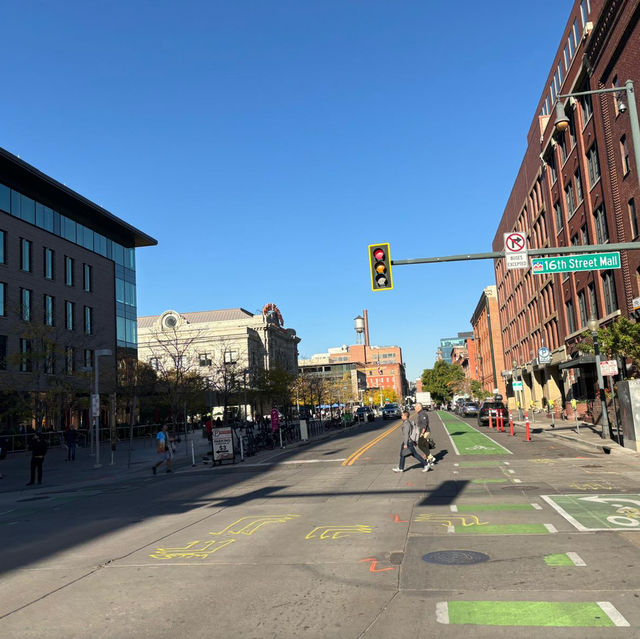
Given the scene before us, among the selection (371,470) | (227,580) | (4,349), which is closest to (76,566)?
(227,580)

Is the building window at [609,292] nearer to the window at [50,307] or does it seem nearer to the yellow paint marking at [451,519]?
the yellow paint marking at [451,519]

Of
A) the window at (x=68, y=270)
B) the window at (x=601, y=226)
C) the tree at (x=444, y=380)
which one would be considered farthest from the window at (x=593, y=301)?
the tree at (x=444, y=380)

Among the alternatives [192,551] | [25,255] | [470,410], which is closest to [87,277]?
[25,255]

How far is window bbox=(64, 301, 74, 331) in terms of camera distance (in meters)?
51.3

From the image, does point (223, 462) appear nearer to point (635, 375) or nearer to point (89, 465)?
point (89, 465)

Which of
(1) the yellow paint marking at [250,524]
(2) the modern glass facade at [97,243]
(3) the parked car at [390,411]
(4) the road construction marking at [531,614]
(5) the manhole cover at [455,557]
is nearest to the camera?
(4) the road construction marking at [531,614]

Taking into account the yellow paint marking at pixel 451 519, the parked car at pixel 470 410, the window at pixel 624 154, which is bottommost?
the yellow paint marking at pixel 451 519

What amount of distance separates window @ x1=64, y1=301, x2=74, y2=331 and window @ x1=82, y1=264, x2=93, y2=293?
289 cm

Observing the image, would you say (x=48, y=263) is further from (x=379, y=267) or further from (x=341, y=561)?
(x=341, y=561)

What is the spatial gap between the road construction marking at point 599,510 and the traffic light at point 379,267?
6.53 metres

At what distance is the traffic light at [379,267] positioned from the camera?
16.5m

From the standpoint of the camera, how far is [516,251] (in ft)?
53.1

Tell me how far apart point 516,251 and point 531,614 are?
11.8m

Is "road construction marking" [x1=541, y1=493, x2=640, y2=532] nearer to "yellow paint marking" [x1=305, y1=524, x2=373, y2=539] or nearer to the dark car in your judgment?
"yellow paint marking" [x1=305, y1=524, x2=373, y2=539]
